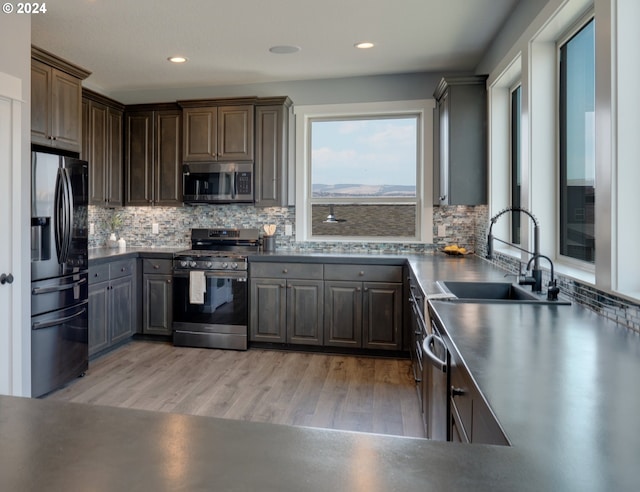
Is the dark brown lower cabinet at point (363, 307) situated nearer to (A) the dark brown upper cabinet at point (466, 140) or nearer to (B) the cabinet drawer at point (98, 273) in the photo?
(A) the dark brown upper cabinet at point (466, 140)

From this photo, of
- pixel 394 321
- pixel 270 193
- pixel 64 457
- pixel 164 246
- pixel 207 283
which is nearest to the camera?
pixel 64 457

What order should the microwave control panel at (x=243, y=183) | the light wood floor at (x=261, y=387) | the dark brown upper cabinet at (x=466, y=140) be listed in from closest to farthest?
the light wood floor at (x=261, y=387), the dark brown upper cabinet at (x=466, y=140), the microwave control panel at (x=243, y=183)

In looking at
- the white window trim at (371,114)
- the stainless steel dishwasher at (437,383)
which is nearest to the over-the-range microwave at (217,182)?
the white window trim at (371,114)

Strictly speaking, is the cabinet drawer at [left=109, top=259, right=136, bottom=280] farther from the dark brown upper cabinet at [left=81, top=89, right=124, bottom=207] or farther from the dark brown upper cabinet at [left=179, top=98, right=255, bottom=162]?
the dark brown upper cabinet at [left=179, top=98, right=255, bottom=162]

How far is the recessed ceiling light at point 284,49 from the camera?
3.72 m

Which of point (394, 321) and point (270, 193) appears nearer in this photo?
point (394, 321)

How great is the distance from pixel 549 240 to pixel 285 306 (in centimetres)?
234

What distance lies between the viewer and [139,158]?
4863mm

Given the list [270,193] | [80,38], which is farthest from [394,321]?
[80,38]

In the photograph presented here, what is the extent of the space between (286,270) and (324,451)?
3564mm

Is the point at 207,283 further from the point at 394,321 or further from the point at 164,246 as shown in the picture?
the point at 394,321

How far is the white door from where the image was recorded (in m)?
2.69

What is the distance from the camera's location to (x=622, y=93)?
1733mm

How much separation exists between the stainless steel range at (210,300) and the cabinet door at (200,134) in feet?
3.46
